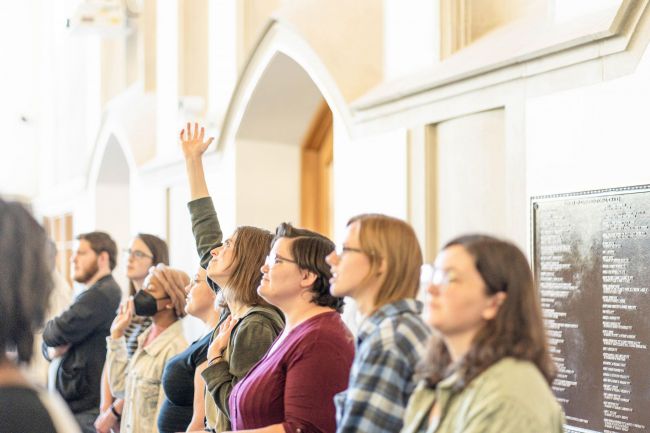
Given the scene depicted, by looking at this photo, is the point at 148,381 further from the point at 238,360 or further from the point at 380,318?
the point at 380,318

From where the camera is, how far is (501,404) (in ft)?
6.41

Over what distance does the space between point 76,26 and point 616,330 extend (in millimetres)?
9501

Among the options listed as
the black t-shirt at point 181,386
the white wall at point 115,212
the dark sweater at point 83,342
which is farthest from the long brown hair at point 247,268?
the white wall at point 115,212

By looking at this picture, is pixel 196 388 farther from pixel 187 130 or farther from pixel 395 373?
pixel 395 373

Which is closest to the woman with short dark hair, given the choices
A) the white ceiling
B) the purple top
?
the purple top

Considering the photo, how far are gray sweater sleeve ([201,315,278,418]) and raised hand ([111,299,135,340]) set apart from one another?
1.76 metres

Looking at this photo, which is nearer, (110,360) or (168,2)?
(110,360)

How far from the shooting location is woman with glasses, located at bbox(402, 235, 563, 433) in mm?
1974

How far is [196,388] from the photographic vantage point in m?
3.84

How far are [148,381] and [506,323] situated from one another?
307cm

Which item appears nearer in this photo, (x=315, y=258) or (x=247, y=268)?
(x=315, y=258)

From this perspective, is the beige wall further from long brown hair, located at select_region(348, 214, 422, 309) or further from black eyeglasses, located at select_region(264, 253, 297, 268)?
long brown hair, located at select_region(348, 214, 422, 309)

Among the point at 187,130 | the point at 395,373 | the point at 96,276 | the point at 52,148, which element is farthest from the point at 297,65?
the point at 52,148

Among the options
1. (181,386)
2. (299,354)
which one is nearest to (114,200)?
(181,386)
